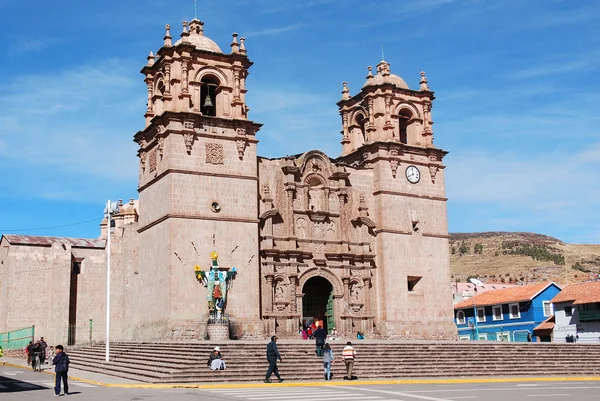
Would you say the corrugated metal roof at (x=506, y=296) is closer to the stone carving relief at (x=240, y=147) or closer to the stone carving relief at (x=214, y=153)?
the stone carving relief at (x=240, y=147)

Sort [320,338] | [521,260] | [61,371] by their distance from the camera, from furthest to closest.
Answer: [521,260] → [320,338] → [61,371]

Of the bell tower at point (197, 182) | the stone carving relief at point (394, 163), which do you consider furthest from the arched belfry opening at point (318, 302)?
the stone carving relief at point (394, 163)

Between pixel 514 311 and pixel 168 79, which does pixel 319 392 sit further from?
pixel 514 311

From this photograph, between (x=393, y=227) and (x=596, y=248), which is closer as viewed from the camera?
(x=393, y=227)

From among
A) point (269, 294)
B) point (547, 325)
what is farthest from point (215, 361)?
point (547, 325)

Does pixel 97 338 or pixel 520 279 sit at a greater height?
pixel 520 279

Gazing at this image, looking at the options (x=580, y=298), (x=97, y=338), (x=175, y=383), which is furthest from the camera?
(x=580, y=298)

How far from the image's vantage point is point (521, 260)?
9494 cm

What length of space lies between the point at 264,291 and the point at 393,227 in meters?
8.60

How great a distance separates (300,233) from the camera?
38094 mm

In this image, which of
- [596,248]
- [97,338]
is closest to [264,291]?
[97,338]

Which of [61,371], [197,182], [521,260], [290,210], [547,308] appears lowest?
[61,371]

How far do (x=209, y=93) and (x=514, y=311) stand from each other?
30612 millimetres

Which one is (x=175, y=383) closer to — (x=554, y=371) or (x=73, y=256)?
(x=554, y=371)
